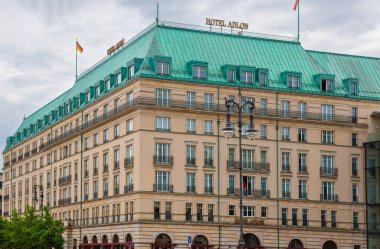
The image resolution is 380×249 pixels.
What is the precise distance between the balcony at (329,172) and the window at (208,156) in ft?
44.1

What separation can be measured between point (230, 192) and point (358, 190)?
16.0m

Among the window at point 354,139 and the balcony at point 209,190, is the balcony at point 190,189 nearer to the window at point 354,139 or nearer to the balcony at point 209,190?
the balcony at point 209,190

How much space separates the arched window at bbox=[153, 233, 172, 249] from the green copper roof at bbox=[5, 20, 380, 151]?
1662 cm

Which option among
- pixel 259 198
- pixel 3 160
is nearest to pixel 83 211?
pixel 259 198

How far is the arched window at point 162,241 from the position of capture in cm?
8681

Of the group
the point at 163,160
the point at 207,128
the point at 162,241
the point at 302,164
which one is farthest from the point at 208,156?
the point at 302,164

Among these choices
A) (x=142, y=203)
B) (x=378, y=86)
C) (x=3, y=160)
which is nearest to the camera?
(x=142, y=203)

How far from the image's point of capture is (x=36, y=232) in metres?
97.5

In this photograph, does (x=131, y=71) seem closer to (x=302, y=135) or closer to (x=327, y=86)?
(x=302, y=135)

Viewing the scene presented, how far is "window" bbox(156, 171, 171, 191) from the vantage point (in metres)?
87.8

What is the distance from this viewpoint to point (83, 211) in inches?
4104

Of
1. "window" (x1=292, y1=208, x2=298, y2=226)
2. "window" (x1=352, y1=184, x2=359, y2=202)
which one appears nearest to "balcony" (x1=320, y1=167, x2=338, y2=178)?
"window" (x1=352, y1=184, x2=359, y2=202)

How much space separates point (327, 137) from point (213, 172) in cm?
1488

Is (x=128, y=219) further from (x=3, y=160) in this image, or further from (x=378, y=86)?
(x=3, y=160)
